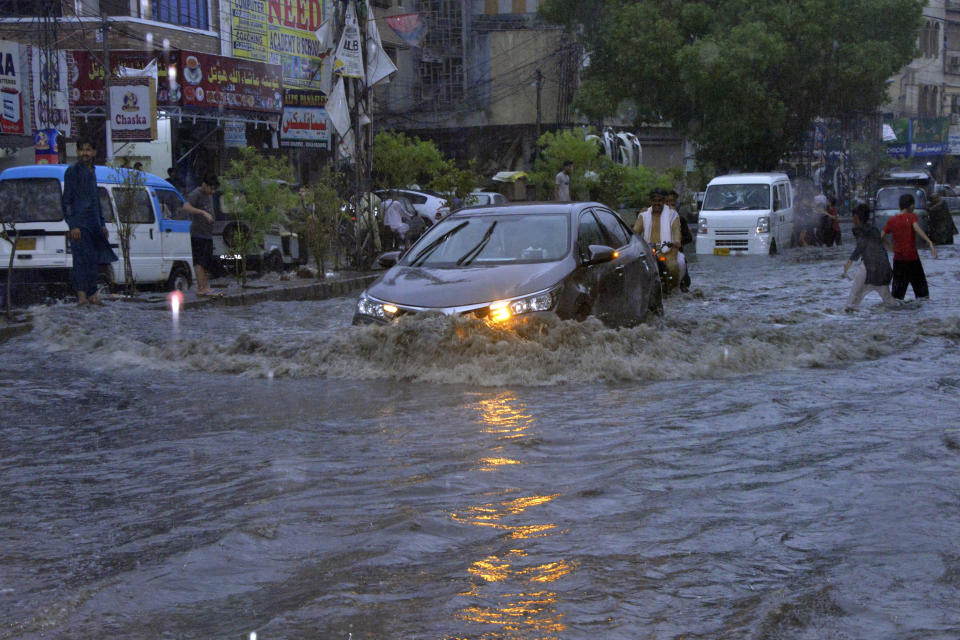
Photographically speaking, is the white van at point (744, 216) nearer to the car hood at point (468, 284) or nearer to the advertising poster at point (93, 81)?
the advertising poster at point (93, 81)

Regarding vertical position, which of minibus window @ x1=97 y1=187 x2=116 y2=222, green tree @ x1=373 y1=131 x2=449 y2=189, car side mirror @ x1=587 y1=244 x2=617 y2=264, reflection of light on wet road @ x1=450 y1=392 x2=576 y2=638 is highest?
green tree @ x1=373 y1=131 x2=449 y2=189

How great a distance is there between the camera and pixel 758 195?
89.1 ft

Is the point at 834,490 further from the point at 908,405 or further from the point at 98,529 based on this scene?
the point at 98,529

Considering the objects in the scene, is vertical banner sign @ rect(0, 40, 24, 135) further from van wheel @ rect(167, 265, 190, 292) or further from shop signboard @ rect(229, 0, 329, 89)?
shop signboard @ rect(229, 0, 329, 89)

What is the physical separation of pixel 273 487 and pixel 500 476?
1096 millimetres

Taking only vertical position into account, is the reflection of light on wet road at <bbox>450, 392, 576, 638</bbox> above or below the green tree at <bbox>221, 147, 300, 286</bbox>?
below

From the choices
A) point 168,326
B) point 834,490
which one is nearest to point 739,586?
point 834,490

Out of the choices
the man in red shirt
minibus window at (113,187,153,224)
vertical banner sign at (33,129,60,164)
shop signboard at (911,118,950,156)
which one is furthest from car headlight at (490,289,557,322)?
shop signboard at (911,118,950,156)

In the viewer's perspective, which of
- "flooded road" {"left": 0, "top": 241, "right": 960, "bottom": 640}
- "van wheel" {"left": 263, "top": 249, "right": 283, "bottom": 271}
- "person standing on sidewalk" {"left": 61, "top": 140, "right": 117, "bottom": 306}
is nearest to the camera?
"flooded road" {"left": 0, "top": 241, "right": 960, "bottom": 640}

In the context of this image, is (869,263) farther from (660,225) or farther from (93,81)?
(93,81)

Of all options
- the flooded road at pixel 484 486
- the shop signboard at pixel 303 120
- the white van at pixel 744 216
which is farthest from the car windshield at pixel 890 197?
the flooded road at pixel 484 486

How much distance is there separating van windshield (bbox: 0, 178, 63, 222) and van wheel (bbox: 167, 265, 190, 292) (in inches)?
89.0

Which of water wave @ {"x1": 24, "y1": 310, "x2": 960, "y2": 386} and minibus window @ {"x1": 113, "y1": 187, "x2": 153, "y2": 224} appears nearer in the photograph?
water wave @ {"x1": 24, "y1": 310, "x2": 960, "y2": 386}

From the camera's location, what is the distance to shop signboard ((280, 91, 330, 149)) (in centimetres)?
3353
